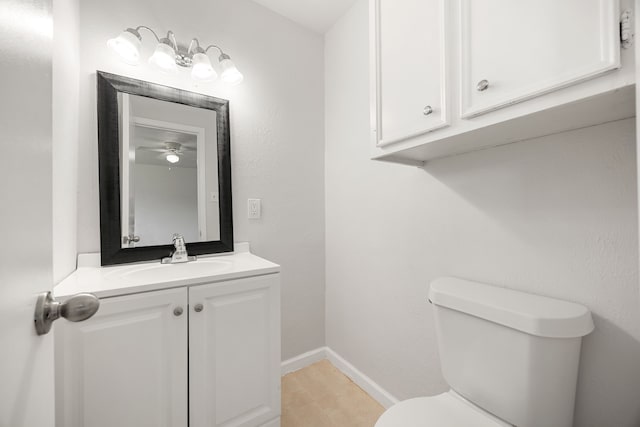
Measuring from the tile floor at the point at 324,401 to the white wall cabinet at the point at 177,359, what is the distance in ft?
0.82

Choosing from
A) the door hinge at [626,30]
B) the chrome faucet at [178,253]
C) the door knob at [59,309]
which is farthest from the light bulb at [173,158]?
the door hinge at [626,30]

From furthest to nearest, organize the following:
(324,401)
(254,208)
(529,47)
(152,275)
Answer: (254,208) < (324,401) < (152,275) < (529,47)

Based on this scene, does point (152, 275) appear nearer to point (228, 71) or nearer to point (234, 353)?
point (234, 353)

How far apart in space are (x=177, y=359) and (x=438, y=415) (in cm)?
97

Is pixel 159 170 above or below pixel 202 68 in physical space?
below

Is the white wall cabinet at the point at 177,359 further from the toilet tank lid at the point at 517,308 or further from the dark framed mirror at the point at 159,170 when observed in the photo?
the toilet tank lid at the point at 517,308

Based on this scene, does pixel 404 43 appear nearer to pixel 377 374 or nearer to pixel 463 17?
pixel 463 17

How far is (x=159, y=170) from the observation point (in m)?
1.42

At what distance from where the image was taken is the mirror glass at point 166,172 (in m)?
1.32

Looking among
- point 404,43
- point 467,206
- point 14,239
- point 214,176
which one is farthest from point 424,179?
point 14,239

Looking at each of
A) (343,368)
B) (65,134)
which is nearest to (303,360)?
(343,368)

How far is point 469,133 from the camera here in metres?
0.84

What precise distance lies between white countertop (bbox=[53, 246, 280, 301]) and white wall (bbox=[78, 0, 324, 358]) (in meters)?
0.19

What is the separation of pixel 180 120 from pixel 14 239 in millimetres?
1302
